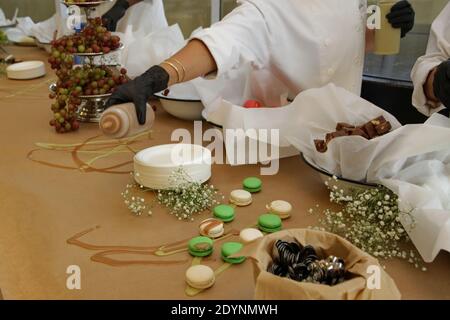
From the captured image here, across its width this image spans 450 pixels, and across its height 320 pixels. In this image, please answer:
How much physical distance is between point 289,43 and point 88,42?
1.91 ft

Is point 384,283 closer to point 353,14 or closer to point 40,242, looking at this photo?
point 40,242

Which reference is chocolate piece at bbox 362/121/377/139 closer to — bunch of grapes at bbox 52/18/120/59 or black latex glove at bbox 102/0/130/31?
bunch of grapes at bbox 52/18/120/59

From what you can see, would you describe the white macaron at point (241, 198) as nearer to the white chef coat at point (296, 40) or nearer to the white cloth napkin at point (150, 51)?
the white chef coat at point (296, 40)

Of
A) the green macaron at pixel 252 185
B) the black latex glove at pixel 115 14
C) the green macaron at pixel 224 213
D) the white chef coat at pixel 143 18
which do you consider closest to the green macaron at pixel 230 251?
the green macaron at pixel 224 213

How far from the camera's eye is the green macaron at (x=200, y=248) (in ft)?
2.43

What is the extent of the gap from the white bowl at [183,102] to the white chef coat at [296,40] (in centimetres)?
23

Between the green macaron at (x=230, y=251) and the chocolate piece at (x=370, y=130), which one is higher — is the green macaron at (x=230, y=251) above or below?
below

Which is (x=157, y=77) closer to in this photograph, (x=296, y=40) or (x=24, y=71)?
(x=296, y=40)

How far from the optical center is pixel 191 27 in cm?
248

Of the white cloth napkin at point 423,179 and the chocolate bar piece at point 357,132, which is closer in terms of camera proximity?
the white cloth napkin at point 423,179

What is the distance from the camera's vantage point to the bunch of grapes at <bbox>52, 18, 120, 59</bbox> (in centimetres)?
132

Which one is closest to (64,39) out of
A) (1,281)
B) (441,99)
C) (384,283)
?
(1,281)

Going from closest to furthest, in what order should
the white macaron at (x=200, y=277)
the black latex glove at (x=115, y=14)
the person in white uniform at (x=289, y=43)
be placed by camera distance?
the white macaron at (x=200, y=277) → the person in white uniform at (x=289, y=43) → the black latex glove at (x=115, y=14)

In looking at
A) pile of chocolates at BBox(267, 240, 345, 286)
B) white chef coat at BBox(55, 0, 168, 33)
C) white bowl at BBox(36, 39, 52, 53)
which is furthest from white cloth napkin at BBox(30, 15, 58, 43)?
pile of chocolates at BBox(267, 240, 345, 286)
